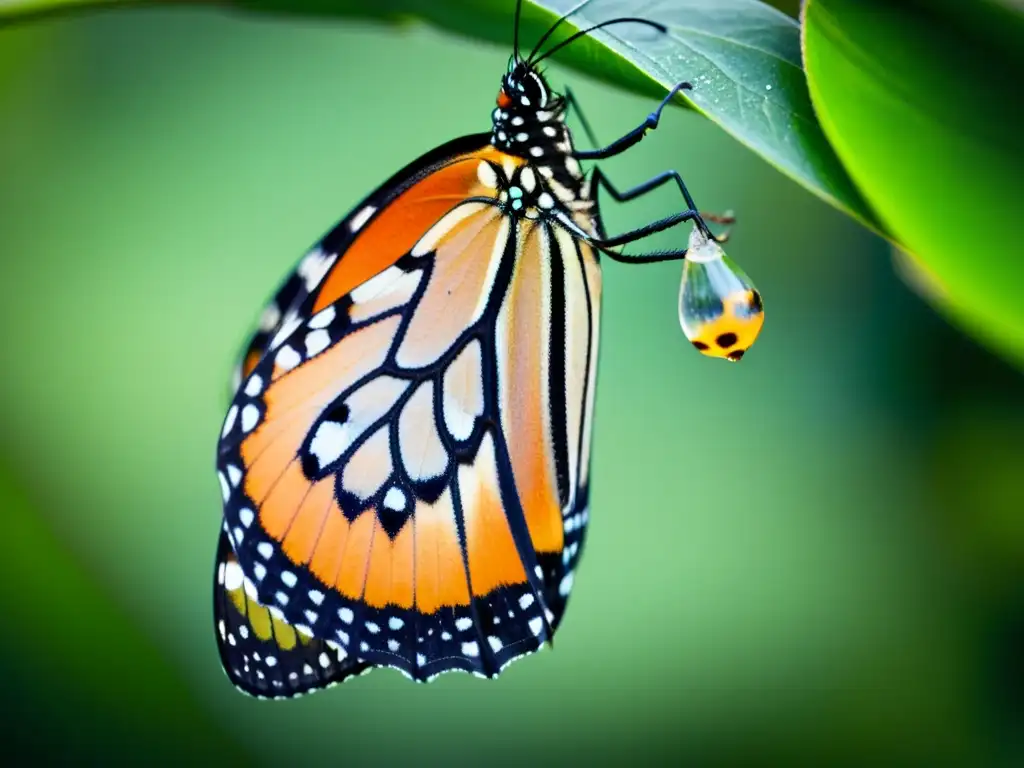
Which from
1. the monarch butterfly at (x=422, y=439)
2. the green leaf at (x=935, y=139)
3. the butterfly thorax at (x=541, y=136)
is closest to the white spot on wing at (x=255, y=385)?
the monarch butterfly at (x=422, y=439)

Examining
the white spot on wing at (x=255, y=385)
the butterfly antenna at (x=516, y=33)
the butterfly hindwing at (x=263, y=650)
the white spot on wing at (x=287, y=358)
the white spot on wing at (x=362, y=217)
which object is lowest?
the butterfly hindwing at (x=263, y=650)

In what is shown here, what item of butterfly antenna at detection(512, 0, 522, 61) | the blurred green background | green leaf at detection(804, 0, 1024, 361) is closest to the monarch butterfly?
butterfly antenna at detection(512, 0, 522, 61)

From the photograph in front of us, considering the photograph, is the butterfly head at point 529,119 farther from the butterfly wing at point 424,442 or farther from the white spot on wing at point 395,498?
the white spot on wing at point 395,498

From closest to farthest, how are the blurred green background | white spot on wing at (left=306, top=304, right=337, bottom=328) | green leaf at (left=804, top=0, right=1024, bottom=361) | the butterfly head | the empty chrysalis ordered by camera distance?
green leaf at (left=804, top=0, right=1024, bottom=361)
the empty chrysalis
the butterfly head
white spot on wing at (left=306, top=304, right=337, bottom=328)
the blurred green background

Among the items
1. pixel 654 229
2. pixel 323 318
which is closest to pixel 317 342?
pixel 323 318

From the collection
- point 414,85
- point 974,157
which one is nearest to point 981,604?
point 974,157

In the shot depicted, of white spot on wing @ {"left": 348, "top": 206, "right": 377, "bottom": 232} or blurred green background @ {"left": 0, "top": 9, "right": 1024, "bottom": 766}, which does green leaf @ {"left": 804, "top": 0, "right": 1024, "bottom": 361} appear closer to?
white spot on wing @ {"left": 348, "top": 206, "right": 377, "bottom": 232}

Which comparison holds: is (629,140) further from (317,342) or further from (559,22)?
(317,342)
